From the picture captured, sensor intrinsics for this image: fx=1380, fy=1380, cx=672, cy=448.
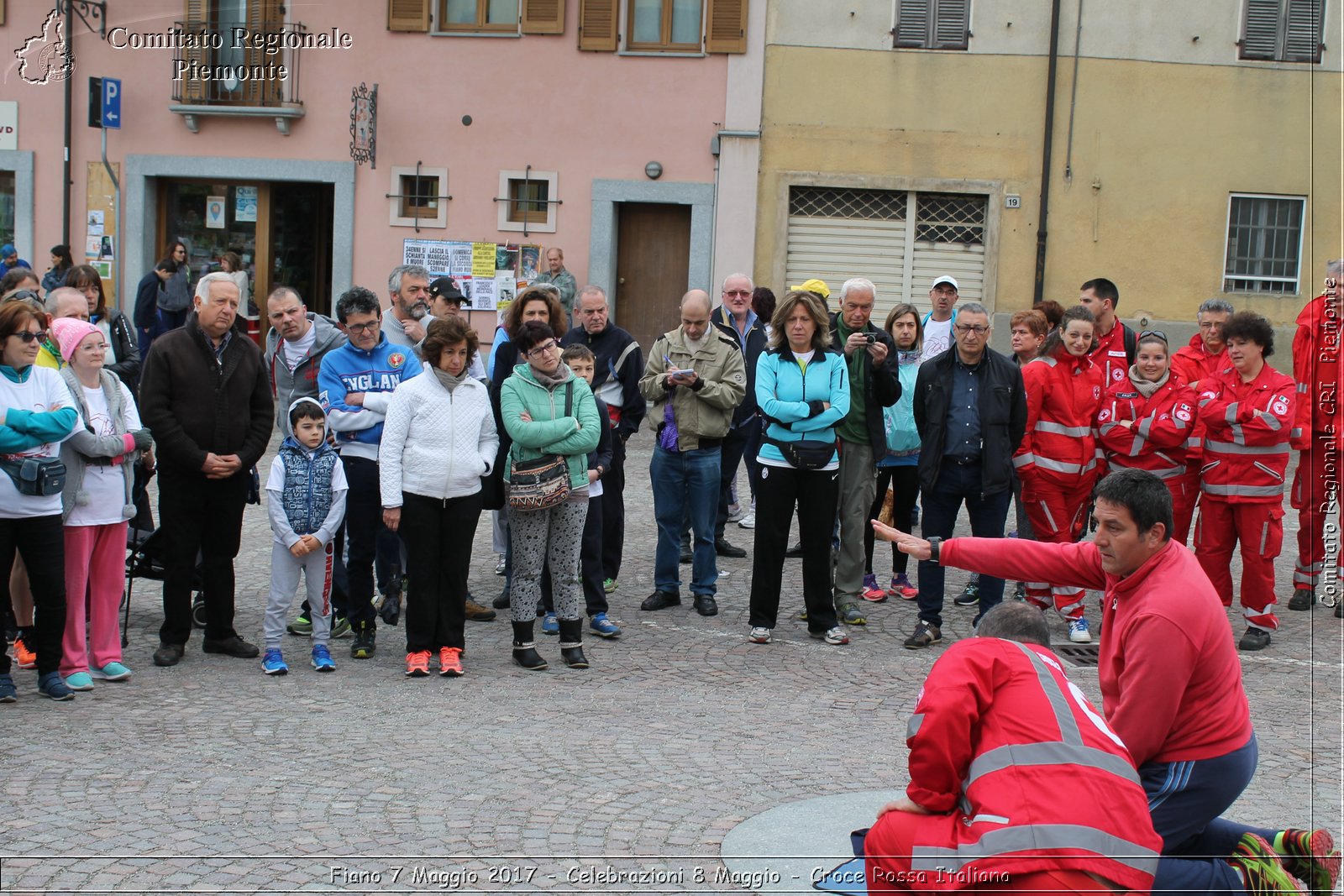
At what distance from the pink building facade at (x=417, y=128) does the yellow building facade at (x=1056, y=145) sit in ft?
3.29

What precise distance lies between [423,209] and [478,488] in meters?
13.3

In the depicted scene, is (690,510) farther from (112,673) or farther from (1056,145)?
(1056,145)

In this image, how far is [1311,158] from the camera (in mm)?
18703

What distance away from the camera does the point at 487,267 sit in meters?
19.8

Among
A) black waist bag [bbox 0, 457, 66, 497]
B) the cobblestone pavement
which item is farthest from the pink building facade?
black waist bag [bbox 0, 457, 66, 497]

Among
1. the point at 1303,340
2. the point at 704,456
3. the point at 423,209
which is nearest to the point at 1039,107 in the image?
the point at 423,209

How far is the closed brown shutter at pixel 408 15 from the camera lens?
19484 mm

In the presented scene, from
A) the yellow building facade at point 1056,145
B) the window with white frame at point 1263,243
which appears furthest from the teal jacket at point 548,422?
the window with white frame at point 1263,243

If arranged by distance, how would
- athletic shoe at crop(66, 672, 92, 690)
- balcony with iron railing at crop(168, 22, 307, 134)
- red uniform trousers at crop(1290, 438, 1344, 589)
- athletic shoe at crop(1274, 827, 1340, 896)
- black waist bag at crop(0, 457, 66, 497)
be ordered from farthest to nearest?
balcony with iron railing at crop(168, 22, 307, 134), red uniform trousers at crop(1290, 438, 1344, 589), athletic shoe at crop(66, 672, 92, 690), black waist bag at crop(0, 457, 66, 497), athletic shoe at crop(1274, 827, 1340, 896)

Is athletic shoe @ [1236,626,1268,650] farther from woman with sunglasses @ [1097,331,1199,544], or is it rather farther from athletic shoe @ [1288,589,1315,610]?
athletic shoe @ [1288,589,1315,610]

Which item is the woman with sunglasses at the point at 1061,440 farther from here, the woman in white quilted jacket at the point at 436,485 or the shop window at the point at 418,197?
the shop window at the point at 418,197

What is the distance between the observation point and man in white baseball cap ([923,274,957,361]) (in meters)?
11.1

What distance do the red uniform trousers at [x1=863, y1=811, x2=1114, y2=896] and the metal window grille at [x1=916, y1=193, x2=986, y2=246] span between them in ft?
53.1

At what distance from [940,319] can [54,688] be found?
288 inches
